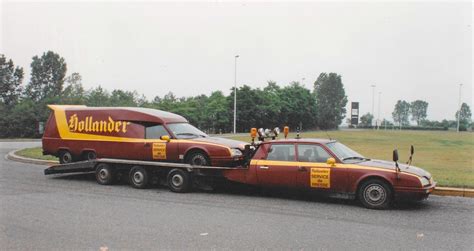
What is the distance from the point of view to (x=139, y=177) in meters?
11.1

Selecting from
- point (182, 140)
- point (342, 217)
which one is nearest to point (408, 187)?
point (342, 217)

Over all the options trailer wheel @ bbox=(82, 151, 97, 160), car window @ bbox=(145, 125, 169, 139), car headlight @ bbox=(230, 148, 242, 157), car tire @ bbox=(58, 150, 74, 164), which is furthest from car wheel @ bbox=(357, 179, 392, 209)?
car tire @ bbox=(58, 150, 74, 164)

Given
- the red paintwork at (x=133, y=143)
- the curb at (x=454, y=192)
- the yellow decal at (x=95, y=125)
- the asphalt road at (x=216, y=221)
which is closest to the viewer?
the asphalt road at (x=216, y=221)

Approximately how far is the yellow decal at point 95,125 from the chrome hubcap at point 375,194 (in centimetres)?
622

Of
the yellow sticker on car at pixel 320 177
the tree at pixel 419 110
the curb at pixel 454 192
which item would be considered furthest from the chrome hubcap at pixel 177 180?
the tree at pixel 419 110

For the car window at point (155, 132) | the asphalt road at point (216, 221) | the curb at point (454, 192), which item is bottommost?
the asphalt road at point (216, 221)

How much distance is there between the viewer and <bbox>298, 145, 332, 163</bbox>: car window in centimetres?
930

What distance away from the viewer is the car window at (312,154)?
930cm

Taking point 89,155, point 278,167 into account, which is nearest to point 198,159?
point 278,167

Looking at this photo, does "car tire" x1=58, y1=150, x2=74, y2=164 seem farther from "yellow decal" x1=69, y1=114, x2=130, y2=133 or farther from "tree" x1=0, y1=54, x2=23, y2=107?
"tree" x1=0, y1=54, x2=23, y2=107

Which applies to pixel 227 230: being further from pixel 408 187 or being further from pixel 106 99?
pixel 106 99

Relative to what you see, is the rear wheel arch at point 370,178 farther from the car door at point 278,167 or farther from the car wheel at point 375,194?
the car door at point 278,167

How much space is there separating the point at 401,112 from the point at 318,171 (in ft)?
616

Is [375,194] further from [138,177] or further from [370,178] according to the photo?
[138,177]
